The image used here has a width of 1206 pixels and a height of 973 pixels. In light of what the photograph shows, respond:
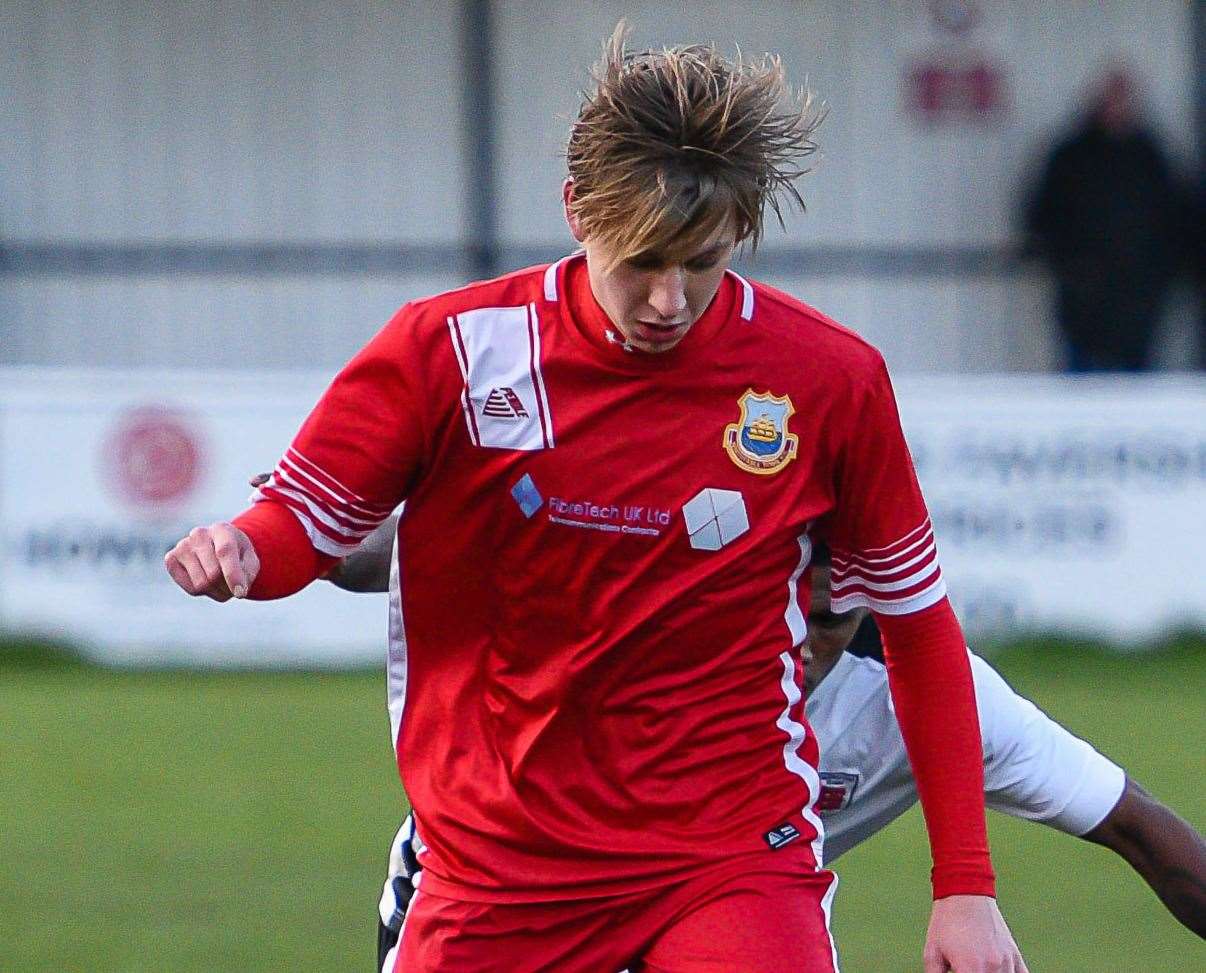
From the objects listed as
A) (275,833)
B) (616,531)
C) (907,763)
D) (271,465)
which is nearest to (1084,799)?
(907,763)

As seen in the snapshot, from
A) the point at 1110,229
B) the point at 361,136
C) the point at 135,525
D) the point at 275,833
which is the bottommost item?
the point at 275,833

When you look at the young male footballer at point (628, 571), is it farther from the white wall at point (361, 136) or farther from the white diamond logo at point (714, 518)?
the white wall at point (361, 136)

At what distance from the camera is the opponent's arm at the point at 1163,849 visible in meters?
3.88

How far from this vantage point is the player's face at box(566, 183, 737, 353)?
3.03 meters

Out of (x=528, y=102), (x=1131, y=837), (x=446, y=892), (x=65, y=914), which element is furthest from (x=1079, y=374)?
(x=446, y=892)

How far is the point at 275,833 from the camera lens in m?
6.86

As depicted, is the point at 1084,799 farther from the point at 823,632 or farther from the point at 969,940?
the point at 969,940

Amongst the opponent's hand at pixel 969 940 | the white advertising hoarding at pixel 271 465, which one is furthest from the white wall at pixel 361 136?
the opponent's hand at pixel 969 940

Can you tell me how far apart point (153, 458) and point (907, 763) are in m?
6.37

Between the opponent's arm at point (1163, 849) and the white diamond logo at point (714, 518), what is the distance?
1.06 m

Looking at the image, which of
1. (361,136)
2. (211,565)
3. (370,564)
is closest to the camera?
(211,565)

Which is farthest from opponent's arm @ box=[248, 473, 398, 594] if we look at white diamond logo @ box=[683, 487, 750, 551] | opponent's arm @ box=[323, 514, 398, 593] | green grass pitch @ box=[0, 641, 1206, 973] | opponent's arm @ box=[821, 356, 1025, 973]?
green grass pitch @ box=[0, 641, 1206, 973]

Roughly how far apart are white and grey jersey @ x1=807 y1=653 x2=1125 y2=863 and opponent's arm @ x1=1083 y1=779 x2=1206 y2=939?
1.3 inches

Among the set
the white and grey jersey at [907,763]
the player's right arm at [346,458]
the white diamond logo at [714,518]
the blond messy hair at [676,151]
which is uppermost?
the blond messy hair at [676,151]
